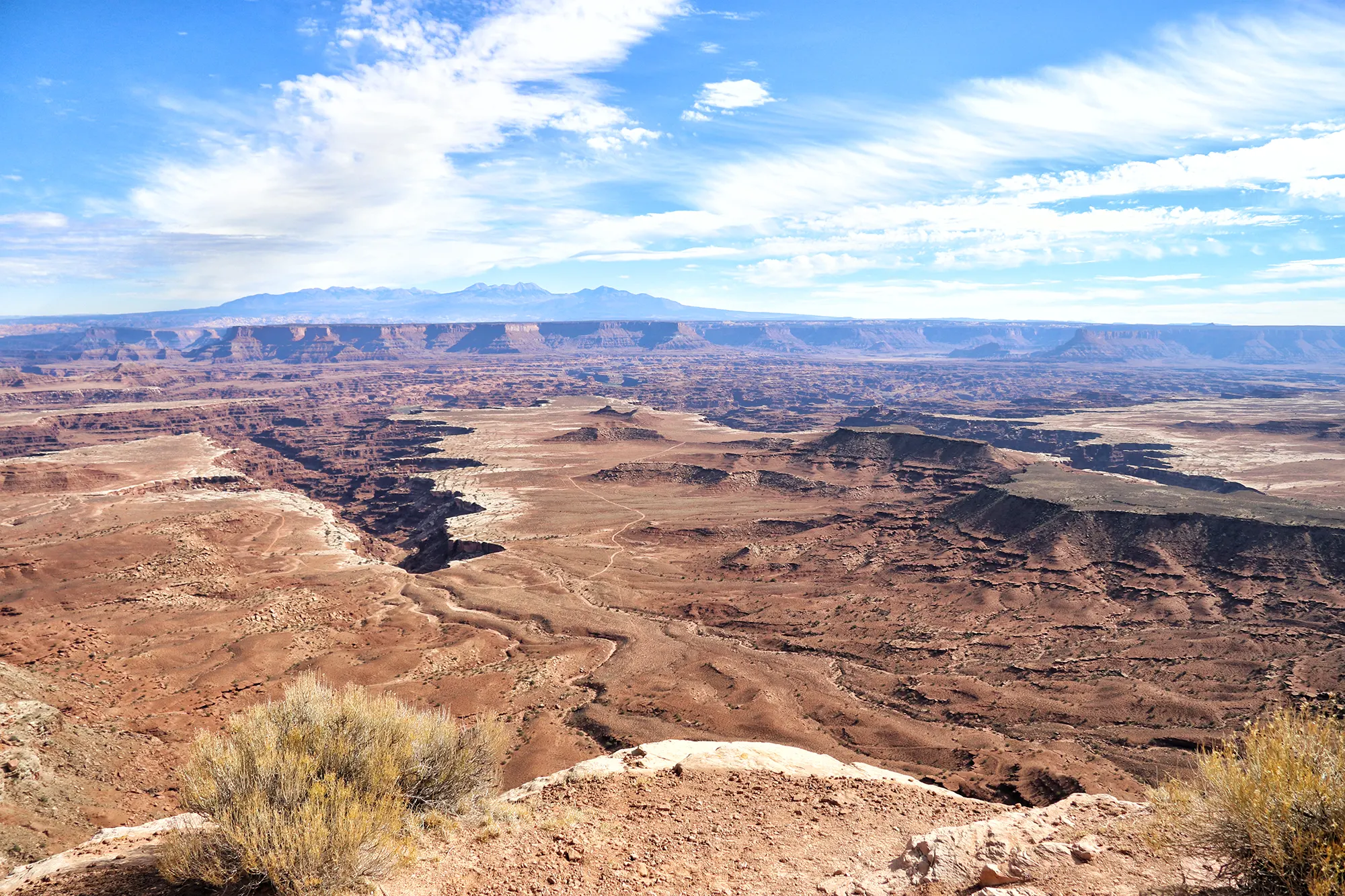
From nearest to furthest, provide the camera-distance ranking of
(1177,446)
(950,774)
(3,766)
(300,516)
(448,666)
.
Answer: (3,766), (950,774), (448,666), (300,516), (1177,446)

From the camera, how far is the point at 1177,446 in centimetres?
11331

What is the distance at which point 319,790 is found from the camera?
10602 mm

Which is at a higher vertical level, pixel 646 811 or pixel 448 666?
pixel 646 811

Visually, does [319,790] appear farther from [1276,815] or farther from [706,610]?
[706,610]

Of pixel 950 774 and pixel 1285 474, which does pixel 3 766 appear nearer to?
pixel 950 774

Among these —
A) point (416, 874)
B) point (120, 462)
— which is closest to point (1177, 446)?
point (416, 874)

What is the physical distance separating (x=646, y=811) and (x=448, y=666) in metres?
23.6

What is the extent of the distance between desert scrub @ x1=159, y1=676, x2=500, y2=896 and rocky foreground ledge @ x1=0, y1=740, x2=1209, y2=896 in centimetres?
94

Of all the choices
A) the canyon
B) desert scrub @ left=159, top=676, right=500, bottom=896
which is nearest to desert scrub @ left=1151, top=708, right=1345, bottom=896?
the canyon

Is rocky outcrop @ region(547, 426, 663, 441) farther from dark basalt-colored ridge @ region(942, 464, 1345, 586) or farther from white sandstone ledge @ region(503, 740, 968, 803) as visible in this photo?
white sandstone ledge @ region(503, 740, 968, 803)

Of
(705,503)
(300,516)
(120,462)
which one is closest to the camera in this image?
(300,516)

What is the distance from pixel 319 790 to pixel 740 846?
8038mm

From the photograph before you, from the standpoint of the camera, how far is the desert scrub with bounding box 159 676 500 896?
390 inches

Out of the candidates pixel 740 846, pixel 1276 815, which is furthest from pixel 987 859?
pixel 740 846
